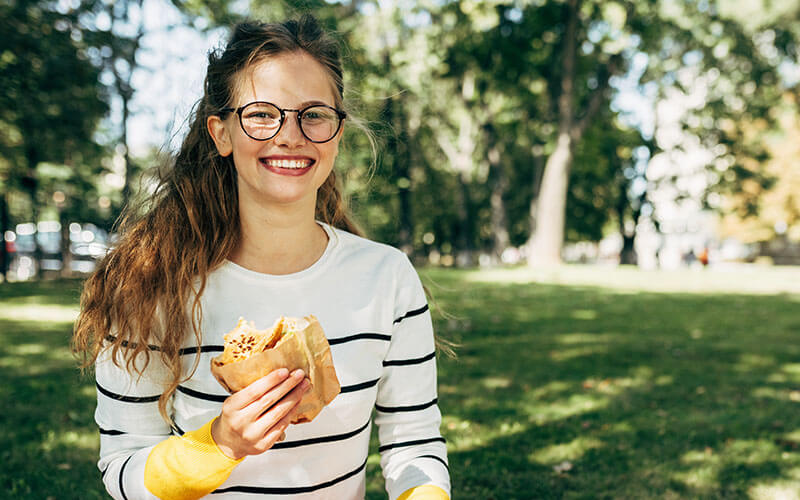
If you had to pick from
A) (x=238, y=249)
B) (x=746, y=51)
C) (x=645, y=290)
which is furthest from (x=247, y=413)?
(x=746, y=51)

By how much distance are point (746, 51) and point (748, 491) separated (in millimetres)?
19339

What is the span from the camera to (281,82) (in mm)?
2072

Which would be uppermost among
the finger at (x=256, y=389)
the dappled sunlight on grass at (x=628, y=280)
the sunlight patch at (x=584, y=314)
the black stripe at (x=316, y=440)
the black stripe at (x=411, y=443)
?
the finger at (x=256, y=389)

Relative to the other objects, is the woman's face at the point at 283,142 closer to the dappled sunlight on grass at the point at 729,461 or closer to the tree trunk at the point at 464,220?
the dappled sunlight on grass at the point at 729,461

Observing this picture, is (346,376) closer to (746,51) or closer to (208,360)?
(208,360)

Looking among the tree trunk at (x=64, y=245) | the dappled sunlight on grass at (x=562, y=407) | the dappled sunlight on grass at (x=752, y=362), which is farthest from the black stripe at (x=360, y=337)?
the tree trunk at (x=64, y=245)

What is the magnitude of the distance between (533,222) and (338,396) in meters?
26.9

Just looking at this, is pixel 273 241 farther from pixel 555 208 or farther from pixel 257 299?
pixel 555 208

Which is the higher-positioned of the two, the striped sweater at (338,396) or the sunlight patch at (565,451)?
the striped sweater at (338,396)

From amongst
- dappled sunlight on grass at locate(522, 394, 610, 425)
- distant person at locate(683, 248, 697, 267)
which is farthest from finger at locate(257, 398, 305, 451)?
distant person at locate(683, 248, 697, 267)

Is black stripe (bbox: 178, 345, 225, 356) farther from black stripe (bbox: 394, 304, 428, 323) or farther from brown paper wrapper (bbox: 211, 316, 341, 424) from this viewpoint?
black stripe (bbox: 394, 304, 428, 323)

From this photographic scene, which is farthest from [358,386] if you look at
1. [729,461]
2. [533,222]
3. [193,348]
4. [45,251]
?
[45,251]

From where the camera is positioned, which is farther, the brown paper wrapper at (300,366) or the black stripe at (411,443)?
the black stripe at (411,443)

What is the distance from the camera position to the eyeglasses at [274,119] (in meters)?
2.05
